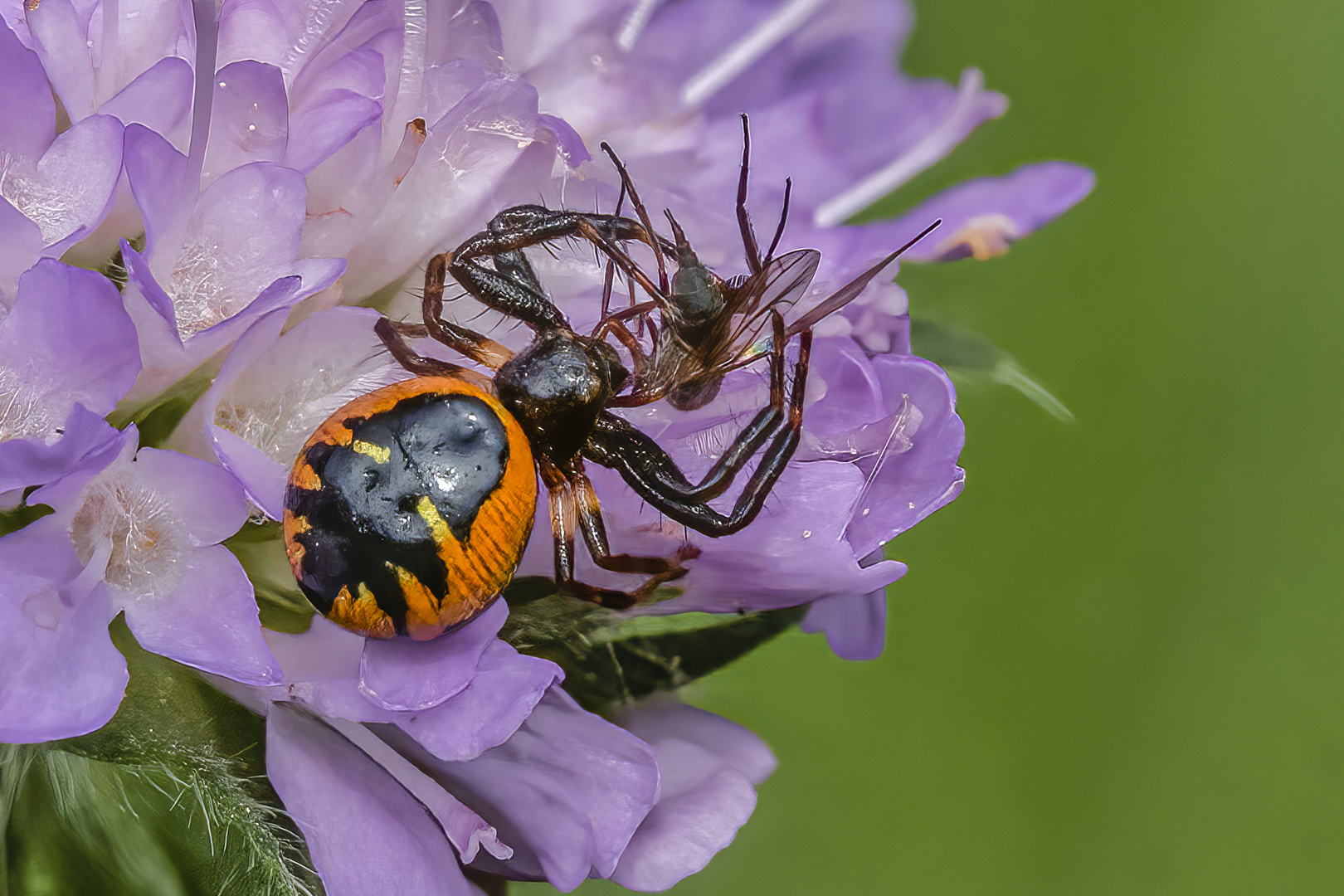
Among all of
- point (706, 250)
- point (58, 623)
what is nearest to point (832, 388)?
point (706, 250)

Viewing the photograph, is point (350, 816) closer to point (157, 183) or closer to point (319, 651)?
point (319, 651)

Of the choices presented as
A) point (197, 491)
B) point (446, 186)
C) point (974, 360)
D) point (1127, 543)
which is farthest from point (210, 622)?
point (1127, 543)

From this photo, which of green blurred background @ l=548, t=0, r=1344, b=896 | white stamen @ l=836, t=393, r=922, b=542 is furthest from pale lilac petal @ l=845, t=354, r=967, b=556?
green blurred background @ l=548, t=0, r=1344, b=896

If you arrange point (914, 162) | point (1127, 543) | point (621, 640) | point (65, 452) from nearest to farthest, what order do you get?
point (65, 452) < point (621, 640) < point (914, 162) < point (1127, 543)

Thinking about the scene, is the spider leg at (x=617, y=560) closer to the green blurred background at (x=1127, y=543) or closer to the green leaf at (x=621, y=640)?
the green leaf at (x=621, y=640)

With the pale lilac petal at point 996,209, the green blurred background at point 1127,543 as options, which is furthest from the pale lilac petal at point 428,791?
the green blurred background at point 1127,543

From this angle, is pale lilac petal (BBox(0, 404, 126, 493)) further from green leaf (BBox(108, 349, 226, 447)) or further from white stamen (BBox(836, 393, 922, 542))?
white stamen (BBox(836, 393, 922, 542))

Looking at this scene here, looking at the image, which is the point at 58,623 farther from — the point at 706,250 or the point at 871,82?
the point at 871,82
